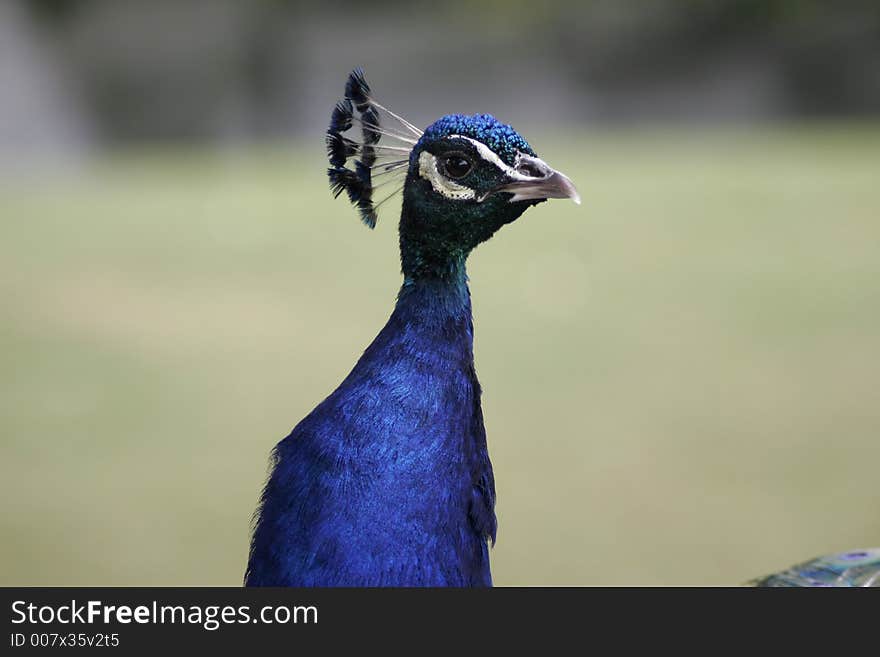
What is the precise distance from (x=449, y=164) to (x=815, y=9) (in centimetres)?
910

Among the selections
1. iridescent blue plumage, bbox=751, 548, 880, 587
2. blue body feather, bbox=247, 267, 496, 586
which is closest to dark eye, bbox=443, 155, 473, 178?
blue body feather, bbox=247, 267, 496, 586

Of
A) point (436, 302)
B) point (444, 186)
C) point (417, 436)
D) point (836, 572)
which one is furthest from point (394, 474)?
point (836, 572)

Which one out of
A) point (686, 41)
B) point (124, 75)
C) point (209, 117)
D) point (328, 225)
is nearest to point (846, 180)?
point (686, 41)

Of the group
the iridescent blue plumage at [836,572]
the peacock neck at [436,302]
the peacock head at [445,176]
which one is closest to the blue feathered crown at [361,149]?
the peacock head at [445,176]

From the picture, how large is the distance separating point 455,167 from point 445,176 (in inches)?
0.6

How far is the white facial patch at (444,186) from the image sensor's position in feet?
3.70

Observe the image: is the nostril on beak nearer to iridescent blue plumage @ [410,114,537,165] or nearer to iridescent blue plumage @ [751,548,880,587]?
iridescent blue plumage @ [410,114,537,165]

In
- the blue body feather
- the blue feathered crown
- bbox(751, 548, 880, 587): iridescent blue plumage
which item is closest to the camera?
the blue body feather

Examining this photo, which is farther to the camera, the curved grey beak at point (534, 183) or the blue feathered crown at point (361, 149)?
the blue feathered crown at point (361, 149)

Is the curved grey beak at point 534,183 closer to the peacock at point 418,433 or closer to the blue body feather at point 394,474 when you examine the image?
the peacock at point 418,433

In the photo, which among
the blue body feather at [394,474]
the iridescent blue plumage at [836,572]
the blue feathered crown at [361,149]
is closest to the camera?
the blue body feather at [394,474]

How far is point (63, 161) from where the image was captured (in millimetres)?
7898

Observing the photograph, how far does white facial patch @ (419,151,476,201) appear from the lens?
1127mm

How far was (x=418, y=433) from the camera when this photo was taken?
1.09 m
